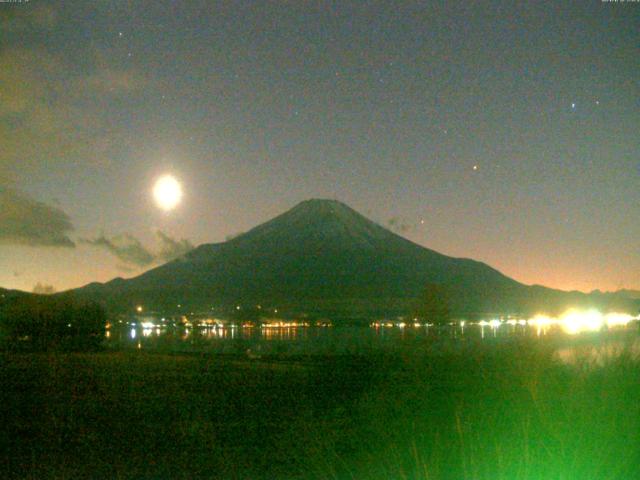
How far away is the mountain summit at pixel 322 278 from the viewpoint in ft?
439

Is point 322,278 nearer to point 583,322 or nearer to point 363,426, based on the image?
point 583,322

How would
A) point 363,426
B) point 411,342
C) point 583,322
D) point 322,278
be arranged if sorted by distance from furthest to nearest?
1. point 322,278
2. point 583,322
3. point 411,342
4. point 363,426

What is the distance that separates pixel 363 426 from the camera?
38.7 feet

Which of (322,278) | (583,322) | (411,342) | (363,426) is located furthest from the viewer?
(322,278)

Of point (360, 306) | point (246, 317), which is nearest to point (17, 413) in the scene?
point (246, 317)

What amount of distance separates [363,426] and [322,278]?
138 metres

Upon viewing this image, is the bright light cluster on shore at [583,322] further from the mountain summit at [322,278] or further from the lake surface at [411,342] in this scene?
the mountain summit at [322,278]

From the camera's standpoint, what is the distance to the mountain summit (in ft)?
439

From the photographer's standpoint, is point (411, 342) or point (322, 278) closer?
point (411, 342)

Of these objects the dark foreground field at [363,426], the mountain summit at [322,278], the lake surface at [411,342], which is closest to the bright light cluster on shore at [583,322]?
the lake surface at [411,342]

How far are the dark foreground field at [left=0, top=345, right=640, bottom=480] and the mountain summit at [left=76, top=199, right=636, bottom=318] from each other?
104m

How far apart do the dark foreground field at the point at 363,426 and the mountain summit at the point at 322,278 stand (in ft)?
341

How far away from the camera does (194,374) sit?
22453 mm

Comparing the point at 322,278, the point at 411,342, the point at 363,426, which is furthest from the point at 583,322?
the point at 322,278
